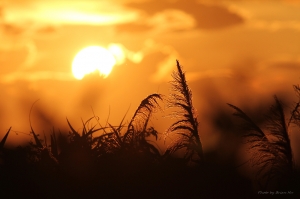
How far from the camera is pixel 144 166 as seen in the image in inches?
402

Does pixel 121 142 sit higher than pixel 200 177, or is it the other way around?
pixel 121 142

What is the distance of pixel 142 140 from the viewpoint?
1077cm

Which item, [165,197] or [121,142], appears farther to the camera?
[121,142]

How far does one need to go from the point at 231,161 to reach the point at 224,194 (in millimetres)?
543

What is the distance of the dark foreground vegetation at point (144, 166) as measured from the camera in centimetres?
991

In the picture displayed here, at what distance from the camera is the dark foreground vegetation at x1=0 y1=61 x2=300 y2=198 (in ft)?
32.5

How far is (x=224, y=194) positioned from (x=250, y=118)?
3.59 feet

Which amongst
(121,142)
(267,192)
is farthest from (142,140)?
(267,192)

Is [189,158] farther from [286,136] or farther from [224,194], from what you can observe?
[286,136]

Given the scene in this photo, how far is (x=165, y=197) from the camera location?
10031mm

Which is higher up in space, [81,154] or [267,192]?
[81,154]

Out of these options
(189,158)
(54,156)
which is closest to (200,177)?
(189,158)

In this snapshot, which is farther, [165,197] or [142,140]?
[142,140]

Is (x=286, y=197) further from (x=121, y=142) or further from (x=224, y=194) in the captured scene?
(x=121, y=142)
